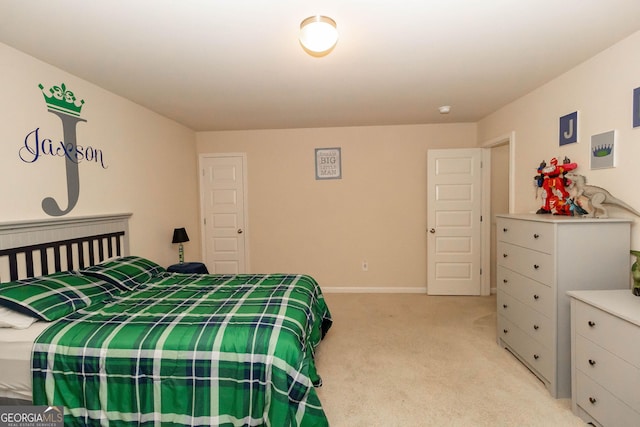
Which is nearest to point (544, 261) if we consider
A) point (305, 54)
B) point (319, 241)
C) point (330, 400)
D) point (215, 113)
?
point (330, 400)

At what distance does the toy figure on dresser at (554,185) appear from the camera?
2.54m

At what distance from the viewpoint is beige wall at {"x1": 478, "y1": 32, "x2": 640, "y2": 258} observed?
79.4 inches

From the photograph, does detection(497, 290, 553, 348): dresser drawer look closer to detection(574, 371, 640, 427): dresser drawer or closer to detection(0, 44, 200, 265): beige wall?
detection(574, 371, 640, 427): dresser drawer

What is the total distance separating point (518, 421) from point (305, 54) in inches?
110

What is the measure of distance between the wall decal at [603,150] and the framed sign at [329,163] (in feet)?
9.33

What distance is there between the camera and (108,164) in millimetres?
2924

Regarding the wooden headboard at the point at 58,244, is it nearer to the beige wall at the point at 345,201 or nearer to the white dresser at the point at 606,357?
the beige wall at the point at 345,201

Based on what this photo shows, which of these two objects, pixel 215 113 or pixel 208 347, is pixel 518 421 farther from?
pixel 215 113

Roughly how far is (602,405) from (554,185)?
1.70 metres

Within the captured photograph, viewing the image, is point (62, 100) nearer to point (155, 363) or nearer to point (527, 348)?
point (155, 363)

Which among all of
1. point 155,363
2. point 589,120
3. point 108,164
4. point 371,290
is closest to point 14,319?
point 155,363

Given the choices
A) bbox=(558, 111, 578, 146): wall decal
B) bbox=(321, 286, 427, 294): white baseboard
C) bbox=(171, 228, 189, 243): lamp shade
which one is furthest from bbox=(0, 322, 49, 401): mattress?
bbox=(558, 111, 578, 146): wall decal

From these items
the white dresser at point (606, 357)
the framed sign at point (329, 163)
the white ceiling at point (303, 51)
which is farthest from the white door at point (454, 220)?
the white dresser at point (606, 357)

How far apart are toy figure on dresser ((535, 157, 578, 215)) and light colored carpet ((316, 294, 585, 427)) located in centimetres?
133
